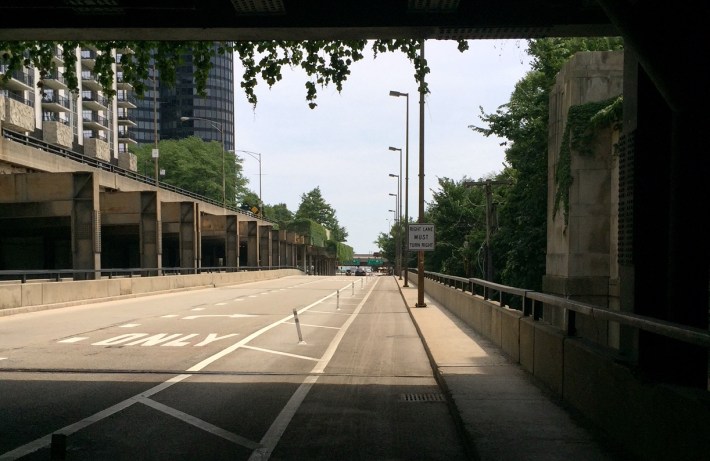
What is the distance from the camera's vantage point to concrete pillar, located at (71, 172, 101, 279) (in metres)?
35.2

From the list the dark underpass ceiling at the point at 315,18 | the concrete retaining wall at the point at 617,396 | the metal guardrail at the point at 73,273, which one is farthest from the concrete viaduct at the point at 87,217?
the concrete retaining wall at the point at 617,396

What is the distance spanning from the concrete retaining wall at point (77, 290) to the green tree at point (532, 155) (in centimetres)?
1815

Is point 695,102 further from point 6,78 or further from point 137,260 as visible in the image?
point 137,260

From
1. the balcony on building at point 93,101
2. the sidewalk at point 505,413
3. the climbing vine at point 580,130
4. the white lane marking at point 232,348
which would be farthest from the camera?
the balcony on building at point 93,101

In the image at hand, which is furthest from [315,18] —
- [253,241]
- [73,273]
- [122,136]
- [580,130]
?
[122,136]

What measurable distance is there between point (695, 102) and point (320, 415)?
529 cm

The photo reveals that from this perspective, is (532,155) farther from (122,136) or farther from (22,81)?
(122,136)

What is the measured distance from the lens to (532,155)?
28000mm

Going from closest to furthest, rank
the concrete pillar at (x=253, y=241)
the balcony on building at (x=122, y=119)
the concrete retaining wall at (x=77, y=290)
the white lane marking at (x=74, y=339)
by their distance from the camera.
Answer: the white lane marking at (x=74, y=339) < the concrete retaining wall at (x=77, y=290) < the concrete pillar at (x=253, y=241) < the balcony on building at (x=122, y=119)

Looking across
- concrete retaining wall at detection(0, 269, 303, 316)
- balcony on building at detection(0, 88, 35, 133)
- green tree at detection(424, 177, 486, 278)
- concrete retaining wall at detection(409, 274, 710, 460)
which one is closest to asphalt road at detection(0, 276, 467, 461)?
concrete retaining wall at detection(409, 274, 710, 460)

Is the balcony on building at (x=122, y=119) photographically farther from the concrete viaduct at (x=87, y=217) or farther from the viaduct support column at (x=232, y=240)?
the viaduct support column at (x=232, y=240)

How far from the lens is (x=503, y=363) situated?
1104 cm

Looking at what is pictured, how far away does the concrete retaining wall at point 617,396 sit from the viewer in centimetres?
467

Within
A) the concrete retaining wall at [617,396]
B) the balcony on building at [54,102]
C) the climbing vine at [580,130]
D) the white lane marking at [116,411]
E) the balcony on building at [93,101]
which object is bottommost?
the white lane marking at [116,411]
